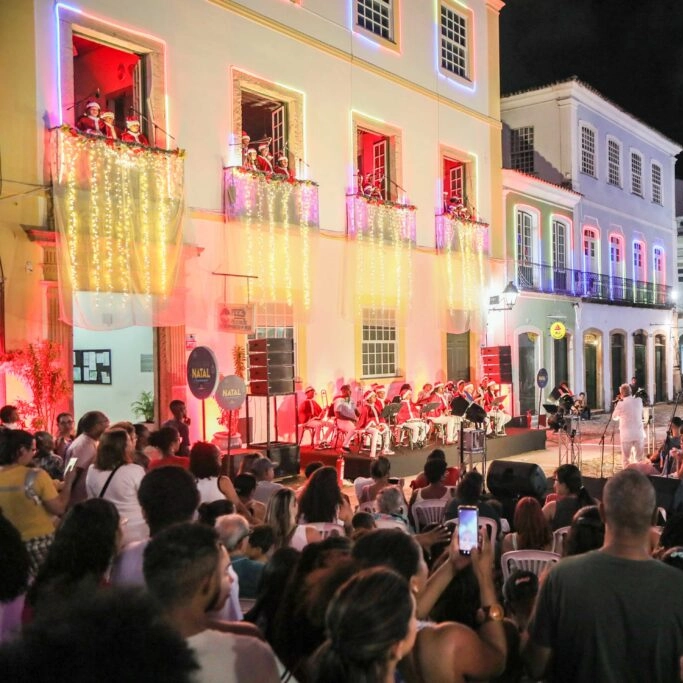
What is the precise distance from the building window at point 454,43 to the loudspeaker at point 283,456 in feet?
37.0

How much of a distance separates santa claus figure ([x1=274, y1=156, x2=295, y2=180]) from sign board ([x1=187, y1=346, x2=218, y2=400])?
17.6 feet

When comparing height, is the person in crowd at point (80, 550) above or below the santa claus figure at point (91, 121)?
below

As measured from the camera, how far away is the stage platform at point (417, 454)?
41.8 ft

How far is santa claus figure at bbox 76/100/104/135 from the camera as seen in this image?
11.1 m

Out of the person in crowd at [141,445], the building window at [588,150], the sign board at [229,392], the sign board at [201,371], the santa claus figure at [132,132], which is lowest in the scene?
the person in crowd at [141,445]

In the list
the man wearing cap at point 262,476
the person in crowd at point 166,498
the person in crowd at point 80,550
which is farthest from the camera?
the man wearing cap at point 262,476

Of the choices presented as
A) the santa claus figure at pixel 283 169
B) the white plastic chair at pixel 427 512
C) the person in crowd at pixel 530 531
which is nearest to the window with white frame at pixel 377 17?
the santa claus figure at pixel 283 169

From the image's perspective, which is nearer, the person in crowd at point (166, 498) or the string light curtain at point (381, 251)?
the person in crowd at point (166, 498)

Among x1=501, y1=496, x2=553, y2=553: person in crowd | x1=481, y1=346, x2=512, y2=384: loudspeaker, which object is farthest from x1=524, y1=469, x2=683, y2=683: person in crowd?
x1=481, y1=346, x2=512, y2=384: loudspeaker

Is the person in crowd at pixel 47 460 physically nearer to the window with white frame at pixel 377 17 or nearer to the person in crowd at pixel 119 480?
the person in crowd at pixel 119 480

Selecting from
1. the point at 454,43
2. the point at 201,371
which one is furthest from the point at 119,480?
the point at 454,43

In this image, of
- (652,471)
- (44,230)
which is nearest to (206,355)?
(44,230)

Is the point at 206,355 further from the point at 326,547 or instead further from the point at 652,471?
the point at 326,547

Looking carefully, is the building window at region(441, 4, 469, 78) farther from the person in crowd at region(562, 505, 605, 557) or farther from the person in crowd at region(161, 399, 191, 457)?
the person in crowd at region(562, 505, 605, 557)
